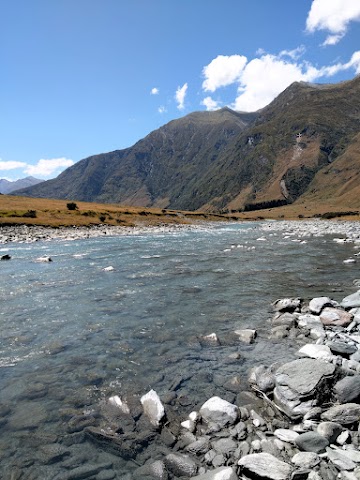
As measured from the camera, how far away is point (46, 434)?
A: 659cm

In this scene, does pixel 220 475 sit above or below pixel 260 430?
above

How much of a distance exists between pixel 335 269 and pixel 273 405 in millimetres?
17642

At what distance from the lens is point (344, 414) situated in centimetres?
645

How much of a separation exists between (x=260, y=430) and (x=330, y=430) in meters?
1.29

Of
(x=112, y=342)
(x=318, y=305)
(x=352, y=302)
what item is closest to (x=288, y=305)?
(x=318, y=305)

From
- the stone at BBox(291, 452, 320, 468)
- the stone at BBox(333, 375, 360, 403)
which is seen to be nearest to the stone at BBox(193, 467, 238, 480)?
the stone at BBox(291, 452, 320, 468)

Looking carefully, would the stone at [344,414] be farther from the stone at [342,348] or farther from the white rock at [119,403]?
the white rock at [119,403]

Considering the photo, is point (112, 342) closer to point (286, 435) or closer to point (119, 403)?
point (119, 403)

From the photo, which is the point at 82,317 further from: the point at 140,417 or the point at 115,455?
the point at 115,455

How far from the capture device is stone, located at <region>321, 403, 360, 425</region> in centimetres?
637

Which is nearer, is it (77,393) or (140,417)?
(140,417)

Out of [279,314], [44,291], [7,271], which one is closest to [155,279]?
[44,291]

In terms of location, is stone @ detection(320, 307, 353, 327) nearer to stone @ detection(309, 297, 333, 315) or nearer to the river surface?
stone @ detection(309, 297, 333, 315)

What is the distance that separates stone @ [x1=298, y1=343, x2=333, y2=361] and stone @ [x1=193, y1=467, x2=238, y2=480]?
443cm
